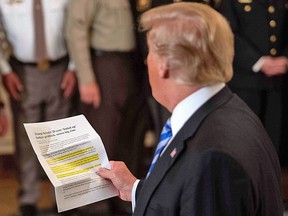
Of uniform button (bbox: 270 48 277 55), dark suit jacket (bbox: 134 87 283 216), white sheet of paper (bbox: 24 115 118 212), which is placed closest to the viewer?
dark suit jacket (bbox: 134 87 283 216)

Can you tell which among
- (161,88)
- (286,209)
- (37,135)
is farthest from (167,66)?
(286,209)

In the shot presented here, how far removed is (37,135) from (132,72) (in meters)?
1.74

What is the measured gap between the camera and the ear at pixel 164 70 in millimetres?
1535

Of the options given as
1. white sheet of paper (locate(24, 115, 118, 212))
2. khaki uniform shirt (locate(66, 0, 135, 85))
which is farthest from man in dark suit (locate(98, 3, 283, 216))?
khaki uniform shirt (locate(66, 0, 135, 85))

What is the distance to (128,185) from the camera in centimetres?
190

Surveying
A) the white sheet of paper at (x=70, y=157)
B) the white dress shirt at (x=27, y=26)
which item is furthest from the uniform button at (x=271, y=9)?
the white sheet of paper at (x=70, y=157)

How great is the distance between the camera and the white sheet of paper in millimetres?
1705

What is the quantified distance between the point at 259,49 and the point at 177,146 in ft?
6.07

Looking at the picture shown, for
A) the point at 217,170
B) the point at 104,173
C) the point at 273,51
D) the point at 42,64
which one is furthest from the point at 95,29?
the point at 217,170

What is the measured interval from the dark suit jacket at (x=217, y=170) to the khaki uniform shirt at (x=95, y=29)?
171cm

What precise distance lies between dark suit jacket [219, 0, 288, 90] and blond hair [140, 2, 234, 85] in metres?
1.73

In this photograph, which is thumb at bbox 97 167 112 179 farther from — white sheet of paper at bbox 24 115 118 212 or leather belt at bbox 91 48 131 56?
leather belt at bbox 91 48 131 56

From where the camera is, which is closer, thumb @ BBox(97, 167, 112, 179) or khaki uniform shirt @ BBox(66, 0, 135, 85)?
thumb @ BBox(97, 167, 112, 179)

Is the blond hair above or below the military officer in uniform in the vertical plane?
above
